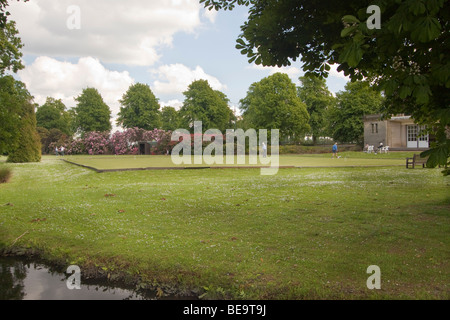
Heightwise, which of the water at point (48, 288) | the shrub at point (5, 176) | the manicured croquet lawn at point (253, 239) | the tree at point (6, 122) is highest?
the tree at point (6, 122)

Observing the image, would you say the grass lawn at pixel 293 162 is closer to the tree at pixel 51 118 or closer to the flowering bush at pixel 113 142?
the flowering bush at pixel 113 142

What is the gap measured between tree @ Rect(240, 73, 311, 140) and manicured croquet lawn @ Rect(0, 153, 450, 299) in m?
49.8

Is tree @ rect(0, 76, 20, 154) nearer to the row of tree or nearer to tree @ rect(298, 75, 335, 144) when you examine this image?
the row of tree

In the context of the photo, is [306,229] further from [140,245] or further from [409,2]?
[409,2]

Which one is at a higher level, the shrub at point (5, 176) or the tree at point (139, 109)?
the tree at point (139, 109)

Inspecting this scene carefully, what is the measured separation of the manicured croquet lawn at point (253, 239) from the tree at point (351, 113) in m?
47.1

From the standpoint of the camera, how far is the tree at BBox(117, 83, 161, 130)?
74125mm

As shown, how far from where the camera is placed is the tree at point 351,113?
55.2 m

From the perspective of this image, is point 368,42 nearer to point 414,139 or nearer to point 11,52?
point 11,52

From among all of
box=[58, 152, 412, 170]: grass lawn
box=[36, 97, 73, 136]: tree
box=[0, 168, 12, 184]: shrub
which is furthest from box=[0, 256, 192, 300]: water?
box=[36, 97, 73, 136]: tree

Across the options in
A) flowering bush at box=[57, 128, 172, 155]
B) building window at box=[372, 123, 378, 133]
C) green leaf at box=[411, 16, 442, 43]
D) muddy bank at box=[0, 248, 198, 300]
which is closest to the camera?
green leaf at box=[411, 16, 442, 43]

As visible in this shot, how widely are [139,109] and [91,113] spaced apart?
11.9m

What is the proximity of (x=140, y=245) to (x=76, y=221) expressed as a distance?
2878 millimetres

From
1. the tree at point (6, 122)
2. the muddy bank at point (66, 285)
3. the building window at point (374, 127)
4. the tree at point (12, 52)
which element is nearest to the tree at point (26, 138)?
the tree at point (12, 52)
